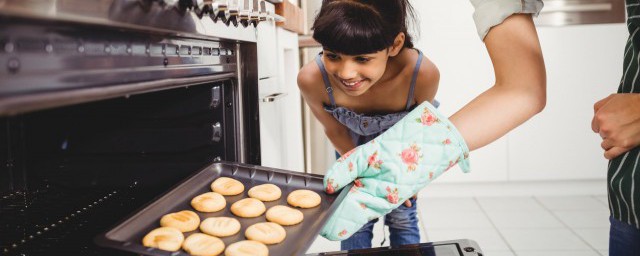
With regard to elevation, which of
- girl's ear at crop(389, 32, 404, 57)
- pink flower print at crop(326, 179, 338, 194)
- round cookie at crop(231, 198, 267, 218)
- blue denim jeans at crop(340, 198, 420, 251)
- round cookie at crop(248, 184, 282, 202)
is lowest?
blue denim jeans at crop(340, 198, 420, 251)

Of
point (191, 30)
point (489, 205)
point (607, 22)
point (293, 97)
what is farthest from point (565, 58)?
point (191, 30)

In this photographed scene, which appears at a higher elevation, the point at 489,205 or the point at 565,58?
the point at 565,58

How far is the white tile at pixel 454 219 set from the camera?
255 centimetres

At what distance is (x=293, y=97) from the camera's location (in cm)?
197

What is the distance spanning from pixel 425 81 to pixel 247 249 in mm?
987

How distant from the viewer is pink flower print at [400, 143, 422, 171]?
2.85 ft

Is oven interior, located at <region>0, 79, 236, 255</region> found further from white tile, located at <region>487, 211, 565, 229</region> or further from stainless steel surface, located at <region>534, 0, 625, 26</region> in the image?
stainless steel surface, located at <region>534, 0, 625, 26</region>

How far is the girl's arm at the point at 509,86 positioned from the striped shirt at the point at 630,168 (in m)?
0.14

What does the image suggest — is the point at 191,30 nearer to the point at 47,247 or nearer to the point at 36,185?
the point at 47,247

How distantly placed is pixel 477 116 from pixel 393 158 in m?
0.15

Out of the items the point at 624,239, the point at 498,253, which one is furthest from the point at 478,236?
the point at 624,239

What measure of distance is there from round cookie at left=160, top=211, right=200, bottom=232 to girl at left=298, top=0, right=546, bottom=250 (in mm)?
451

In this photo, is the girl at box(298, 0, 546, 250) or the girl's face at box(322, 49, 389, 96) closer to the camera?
the girl at box(298, 0, 546, 250)

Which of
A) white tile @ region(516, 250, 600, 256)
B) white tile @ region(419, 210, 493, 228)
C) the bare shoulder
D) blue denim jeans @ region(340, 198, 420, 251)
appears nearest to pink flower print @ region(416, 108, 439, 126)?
the bare shoulder
